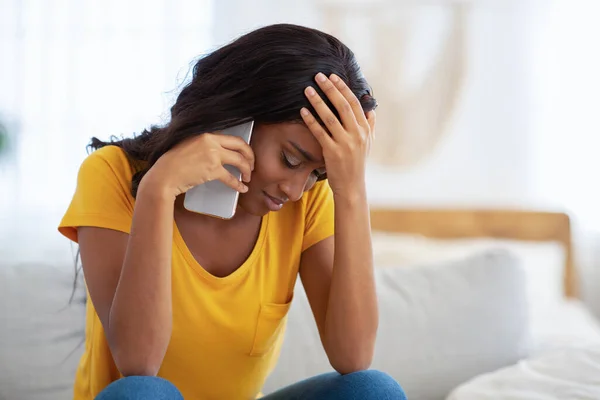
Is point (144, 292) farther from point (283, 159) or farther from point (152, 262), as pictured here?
point (283, 159)

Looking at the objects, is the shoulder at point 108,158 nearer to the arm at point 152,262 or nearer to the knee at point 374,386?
the arm at point 152,262

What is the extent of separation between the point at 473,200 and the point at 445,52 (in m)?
Answer: 0.63

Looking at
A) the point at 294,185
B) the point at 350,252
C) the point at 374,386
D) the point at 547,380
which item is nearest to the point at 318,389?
the point at 374,386

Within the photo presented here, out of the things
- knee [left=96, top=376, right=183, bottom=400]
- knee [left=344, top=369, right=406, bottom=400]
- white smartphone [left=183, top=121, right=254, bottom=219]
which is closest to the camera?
knee [left=96, top=376, right=183, bottom=400]

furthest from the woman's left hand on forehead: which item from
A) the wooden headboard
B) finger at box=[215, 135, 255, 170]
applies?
the wooden headboard

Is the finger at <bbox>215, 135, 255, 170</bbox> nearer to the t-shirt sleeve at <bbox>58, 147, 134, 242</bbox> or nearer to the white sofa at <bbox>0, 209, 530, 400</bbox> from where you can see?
the t-shirt sleeve at <bbox>58, 147, 134, 242</bbox>

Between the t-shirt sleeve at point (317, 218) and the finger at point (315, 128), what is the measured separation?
25cm

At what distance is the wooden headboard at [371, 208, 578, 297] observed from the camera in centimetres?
275

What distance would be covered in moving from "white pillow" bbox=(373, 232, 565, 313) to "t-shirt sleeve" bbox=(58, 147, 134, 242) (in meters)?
1.25

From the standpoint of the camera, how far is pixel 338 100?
106cm

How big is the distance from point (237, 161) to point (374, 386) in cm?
40

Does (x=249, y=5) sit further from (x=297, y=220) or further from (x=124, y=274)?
(x=124, y=274)

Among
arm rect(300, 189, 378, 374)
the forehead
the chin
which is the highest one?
the forehead

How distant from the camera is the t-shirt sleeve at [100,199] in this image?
1.09 metres
